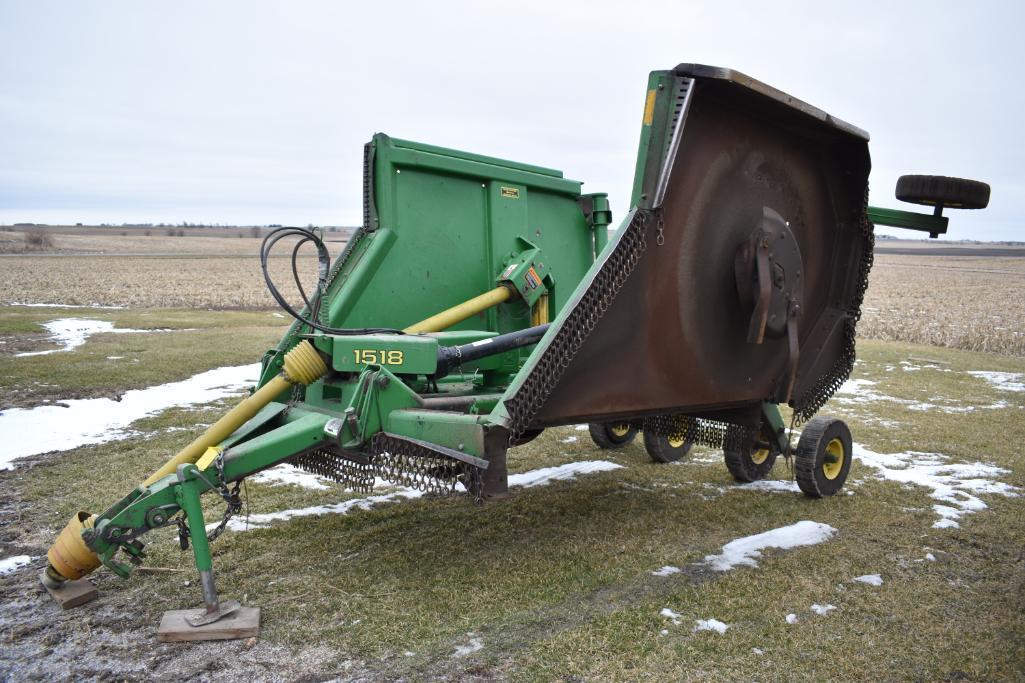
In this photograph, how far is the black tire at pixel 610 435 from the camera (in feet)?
19.9

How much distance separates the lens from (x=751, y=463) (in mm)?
5223

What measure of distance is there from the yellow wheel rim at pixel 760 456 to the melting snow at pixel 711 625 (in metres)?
2.34

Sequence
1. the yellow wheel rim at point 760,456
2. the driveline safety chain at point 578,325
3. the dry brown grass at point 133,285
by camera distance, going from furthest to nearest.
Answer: the dry brown grass at point 133,285 → the yellow wheel rim at point 760,456 → the driveline safety chain at point 578,325

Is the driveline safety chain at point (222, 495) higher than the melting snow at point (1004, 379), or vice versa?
the driveline safety chain at point (222, 495)

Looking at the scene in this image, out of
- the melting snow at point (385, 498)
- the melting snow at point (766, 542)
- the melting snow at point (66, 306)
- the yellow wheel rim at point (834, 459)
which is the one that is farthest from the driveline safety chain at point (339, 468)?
the melting snow at point (66, 306)

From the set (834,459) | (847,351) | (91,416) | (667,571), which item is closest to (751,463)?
(834,459)

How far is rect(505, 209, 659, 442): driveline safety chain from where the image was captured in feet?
10.7

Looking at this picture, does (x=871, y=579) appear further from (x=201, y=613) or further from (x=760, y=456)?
(x=201, y=613)

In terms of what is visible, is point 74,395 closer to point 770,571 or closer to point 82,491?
point 82,491

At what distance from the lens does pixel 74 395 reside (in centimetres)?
736

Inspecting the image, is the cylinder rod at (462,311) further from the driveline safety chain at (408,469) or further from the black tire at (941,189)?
the black tire at (941,189)

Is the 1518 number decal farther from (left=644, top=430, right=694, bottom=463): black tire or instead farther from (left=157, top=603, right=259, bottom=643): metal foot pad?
(left=644, top=430, right=694, bottom=463): black tire

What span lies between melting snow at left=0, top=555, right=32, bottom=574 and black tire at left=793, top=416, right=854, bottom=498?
415cm

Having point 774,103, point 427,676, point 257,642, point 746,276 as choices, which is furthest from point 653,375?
point 257,642
